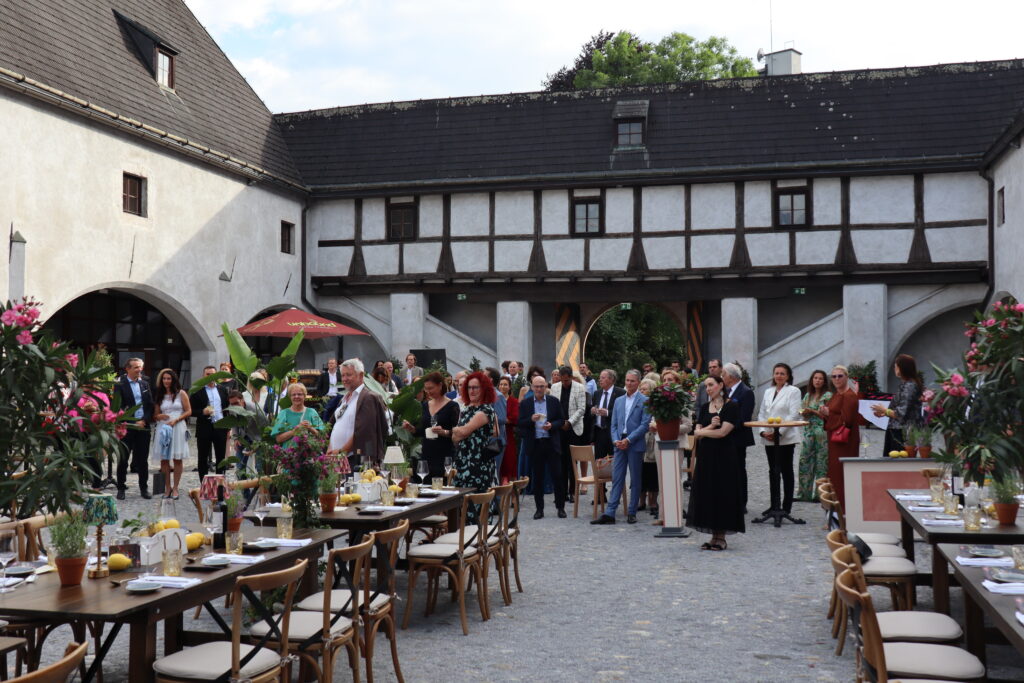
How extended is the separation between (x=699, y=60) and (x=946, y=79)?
14188mm

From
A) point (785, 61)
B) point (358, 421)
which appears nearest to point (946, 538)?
point (358, 421)

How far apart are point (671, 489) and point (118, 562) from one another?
20.1 ft

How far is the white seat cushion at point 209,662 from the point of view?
13.2ft

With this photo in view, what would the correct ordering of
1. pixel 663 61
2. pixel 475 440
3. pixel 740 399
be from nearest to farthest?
pixel 475 440 → pixel 740 399 → pixel 663 61

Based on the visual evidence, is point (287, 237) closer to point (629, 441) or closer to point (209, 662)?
point (629, 441)

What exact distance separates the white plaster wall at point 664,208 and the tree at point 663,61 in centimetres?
1344

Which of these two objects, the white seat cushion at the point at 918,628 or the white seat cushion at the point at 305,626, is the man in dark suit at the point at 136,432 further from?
the white seat cushion at the point at 918,628

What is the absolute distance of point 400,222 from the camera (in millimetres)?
23000

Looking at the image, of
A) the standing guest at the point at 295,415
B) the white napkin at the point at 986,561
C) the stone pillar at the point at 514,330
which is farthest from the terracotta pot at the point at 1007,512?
the stone pillar at the point at 514,330

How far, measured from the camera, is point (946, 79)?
21281 millimetres

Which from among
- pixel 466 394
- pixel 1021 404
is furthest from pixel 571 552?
pixel 1021 404

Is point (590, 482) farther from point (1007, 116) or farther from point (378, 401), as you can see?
point (1007, 116)

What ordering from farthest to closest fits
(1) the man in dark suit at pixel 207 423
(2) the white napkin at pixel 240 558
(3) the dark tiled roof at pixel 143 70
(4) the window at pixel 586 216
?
(4) the window at pixel 586 216, (3) the dark tiled roof at pixel 143 70, (1) the man in dark suit at pixel 207 423, (2) the white napkin at pixel 240 558

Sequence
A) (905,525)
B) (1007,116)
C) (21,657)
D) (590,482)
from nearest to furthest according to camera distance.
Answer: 1. (21,657)
2. (905,525)
3. (590,482)
4. (1007,116)
